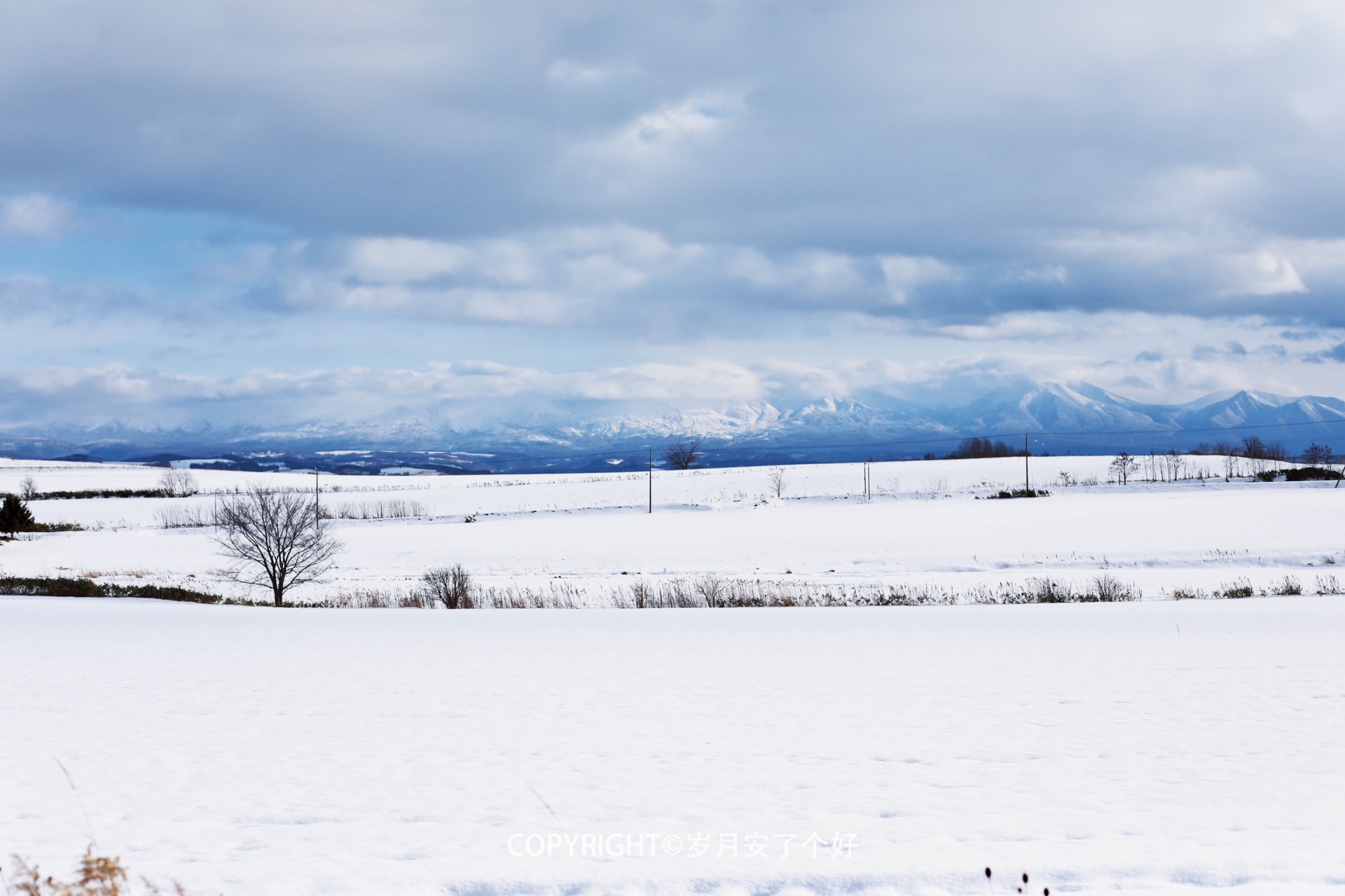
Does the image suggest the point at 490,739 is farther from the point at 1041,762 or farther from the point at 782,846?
the point at 1041,762

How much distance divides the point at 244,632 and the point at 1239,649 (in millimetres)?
17638

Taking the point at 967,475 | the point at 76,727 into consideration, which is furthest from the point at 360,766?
the point at 967,475

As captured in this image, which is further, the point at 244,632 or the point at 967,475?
the point at 967,475

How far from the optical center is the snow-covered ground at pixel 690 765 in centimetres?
589

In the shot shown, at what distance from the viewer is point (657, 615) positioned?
67.3 feet

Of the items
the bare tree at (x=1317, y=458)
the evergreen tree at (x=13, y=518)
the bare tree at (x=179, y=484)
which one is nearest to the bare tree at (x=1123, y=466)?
the bare tree at (x=1317, y=458)

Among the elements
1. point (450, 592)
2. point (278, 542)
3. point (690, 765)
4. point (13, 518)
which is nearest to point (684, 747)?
point (690, 765)

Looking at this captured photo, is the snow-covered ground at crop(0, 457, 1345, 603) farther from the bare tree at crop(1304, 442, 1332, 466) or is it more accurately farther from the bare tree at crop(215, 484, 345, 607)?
the bare tree at crop(1304, 442, 1332, 466)

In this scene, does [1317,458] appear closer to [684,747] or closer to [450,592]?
[450,592]

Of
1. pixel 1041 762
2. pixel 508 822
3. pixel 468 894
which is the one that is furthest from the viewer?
pixel 1041 762

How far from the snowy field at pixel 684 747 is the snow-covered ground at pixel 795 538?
10787 millimetres

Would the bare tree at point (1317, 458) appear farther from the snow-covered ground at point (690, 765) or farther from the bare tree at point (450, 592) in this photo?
the bare tree at point (450, 592)

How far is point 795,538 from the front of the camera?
45188mm

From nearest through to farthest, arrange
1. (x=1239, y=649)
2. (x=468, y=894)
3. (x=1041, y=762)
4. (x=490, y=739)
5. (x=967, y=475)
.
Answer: (x=468, y=894), (x=1041, y=762), (x=490, y=739), (x=1239, y=649), (x=967, y=475)
